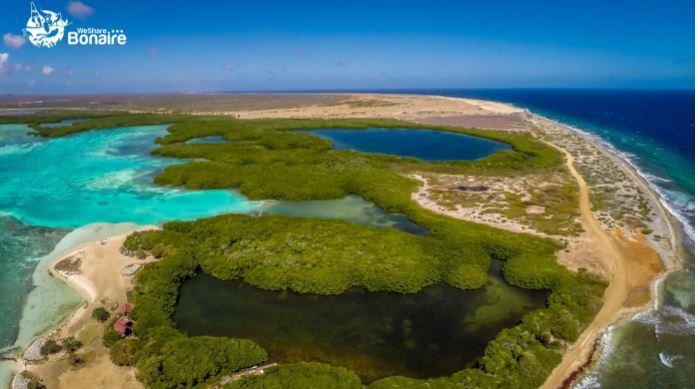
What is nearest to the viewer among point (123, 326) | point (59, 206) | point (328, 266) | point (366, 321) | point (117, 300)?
point (123, 326)

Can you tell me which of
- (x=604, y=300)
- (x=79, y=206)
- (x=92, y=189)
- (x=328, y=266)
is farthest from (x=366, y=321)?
(x=92, y=189)

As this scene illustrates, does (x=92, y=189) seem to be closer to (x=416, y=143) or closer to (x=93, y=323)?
(x=93, y=323)

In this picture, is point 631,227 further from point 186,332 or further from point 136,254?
point 136,254

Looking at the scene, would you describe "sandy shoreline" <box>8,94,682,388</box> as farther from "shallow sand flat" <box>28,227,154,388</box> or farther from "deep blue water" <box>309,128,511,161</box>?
"deep blue water" <box>309,128,511,161</box>

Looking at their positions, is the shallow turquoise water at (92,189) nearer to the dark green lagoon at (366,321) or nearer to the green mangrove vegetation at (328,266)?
the green mangrove vegetation at (328,266)

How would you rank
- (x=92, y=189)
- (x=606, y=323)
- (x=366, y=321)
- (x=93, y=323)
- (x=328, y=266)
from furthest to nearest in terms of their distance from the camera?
1. (x=92, y=189)
2. (x=328, y=266)
3. (x=366, y=321)
4. (x=606, y=323)
5. (x=93, y=323)

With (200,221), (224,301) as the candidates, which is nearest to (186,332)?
(224,301)
